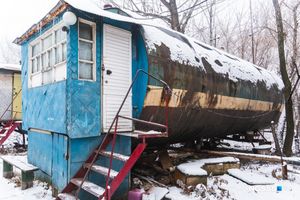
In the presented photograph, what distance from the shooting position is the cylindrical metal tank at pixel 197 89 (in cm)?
661

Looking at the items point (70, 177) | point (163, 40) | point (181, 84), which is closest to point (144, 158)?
point (181, 84)

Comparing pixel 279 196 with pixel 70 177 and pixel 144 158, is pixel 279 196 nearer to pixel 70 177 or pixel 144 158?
pixel 144 158

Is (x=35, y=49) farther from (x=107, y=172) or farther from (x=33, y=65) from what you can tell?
(x=107, y=172)

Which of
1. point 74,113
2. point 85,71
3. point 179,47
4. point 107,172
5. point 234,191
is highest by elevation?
point 179,47

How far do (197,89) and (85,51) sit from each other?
11.8 ft

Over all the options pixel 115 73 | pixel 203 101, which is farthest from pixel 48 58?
pixel 203 101

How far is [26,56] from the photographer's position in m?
7.65

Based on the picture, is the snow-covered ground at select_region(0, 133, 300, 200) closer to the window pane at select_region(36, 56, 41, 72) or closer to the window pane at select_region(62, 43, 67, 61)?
the window pane at select_region(36, 56, 41, 72)

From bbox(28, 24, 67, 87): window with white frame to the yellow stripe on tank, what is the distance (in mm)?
2095

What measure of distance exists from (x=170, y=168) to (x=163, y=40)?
350 cm

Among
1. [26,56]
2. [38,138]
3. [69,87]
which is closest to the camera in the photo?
[69,87]

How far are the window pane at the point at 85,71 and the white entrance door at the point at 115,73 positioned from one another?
28 centimetres

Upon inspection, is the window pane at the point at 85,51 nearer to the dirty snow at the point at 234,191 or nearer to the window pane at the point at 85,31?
the window pane at the point at 85,31

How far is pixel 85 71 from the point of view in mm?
5555
